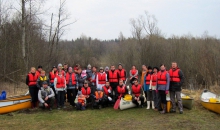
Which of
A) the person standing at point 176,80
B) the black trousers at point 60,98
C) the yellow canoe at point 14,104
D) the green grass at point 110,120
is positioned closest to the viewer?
the green grass at point 110,120

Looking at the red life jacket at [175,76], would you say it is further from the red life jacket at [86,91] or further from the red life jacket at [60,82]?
the red life jacket at [60,82]

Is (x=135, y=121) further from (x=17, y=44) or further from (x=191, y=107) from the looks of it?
(x=17, y=44)

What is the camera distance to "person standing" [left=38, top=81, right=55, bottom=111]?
8.19 meters

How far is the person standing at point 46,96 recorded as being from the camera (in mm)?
8188

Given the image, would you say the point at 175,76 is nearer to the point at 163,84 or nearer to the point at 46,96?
the point at 163,84

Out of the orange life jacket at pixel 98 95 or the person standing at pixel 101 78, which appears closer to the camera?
the orange life jacket at pixel 98 95

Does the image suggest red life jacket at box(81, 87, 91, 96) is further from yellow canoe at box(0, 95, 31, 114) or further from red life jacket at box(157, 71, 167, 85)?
red life jacket at box(157, 71, 167, 85)

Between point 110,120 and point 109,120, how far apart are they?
0.03 meters

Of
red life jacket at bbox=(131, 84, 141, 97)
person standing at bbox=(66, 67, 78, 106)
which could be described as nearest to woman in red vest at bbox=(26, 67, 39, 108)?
person standing at bbox=(66, 67, 78, 106)

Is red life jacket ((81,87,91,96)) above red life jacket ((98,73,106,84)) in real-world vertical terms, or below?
below

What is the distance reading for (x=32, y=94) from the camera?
8617 mm

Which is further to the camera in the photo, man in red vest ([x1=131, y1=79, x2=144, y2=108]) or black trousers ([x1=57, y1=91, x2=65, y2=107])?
black trousers ([x1=57, y1=91, x2=65, y2=107])

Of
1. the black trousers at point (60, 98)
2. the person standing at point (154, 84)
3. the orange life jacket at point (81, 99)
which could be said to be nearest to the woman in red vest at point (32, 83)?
the black trousers at point (60, 98)

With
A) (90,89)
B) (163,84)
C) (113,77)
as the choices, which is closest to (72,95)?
(90,89)
